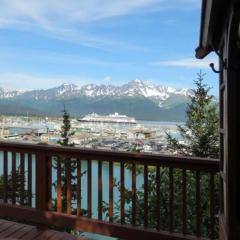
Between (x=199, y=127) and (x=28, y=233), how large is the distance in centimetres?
704

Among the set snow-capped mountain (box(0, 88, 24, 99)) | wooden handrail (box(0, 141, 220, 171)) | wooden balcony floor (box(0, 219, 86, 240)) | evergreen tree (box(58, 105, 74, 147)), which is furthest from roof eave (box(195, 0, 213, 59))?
snow-capped mountain (box(0, 88, 24, 99))

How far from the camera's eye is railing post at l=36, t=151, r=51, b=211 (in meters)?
4.17

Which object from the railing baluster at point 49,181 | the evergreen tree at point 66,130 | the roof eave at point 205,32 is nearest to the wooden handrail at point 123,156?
the railing baluster at point 49,181

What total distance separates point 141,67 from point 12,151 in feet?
177

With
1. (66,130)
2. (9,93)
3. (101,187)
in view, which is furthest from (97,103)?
(101,187)

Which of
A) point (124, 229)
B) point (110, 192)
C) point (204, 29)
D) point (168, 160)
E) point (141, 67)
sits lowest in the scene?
point (124, 229)

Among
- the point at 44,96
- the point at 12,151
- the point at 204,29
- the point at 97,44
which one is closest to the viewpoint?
the point at 204,29

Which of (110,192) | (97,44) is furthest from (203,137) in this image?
(97,44)

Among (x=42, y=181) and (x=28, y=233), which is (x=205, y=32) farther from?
(x=28, y=233)

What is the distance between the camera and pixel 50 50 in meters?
48.3

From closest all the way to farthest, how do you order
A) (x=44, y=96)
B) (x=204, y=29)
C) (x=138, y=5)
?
1. (x=204, y=29)
2. (x=138, y=5)
3. (x=44, y=96)

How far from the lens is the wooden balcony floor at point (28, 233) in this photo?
3938 millimetres

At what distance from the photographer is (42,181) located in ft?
13.8
